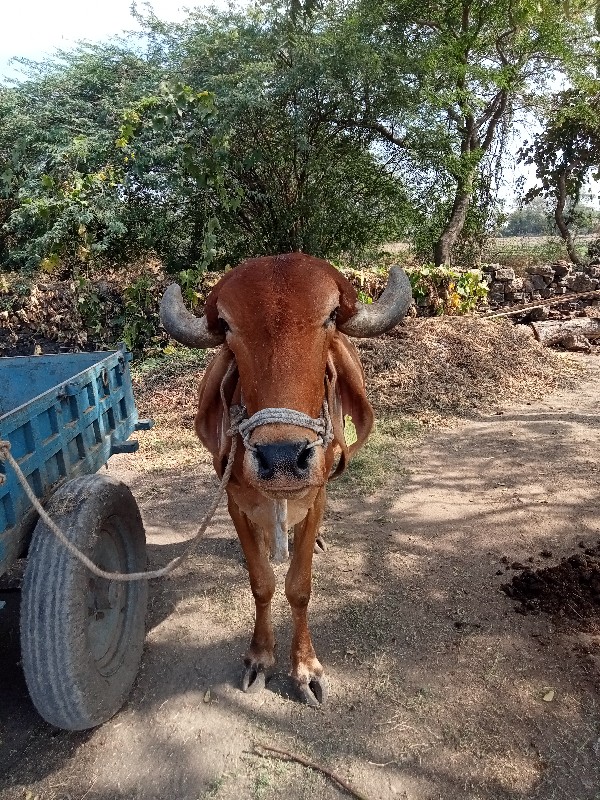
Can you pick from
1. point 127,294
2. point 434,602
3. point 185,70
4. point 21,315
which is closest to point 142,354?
point 127,294

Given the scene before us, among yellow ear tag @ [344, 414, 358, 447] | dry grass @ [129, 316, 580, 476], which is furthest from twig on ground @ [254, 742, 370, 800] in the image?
dry grass @ [129, 316, 580, 476]

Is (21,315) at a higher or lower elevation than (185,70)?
lower

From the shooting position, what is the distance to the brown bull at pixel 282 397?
217 centimetres

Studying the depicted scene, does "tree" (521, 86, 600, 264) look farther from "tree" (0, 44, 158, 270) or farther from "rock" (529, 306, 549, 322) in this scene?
"tree" (0, 44, 158, 270)

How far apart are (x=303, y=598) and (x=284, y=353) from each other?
1.44m

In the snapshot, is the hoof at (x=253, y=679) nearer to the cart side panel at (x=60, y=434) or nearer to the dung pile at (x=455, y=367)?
the cart side panel at (x=60, y=434)

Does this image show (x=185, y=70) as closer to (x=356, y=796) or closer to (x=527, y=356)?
(x=527, y=356)

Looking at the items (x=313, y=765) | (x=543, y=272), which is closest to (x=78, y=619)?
(x=313, y=765)

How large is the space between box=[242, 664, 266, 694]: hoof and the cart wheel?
1.80ft

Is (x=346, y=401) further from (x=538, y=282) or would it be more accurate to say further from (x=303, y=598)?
(x=538, y=282)

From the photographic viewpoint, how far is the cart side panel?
2.52 meters

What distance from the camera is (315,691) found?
299 cm

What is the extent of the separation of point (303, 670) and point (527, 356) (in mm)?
6951

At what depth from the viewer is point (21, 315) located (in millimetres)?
9688
